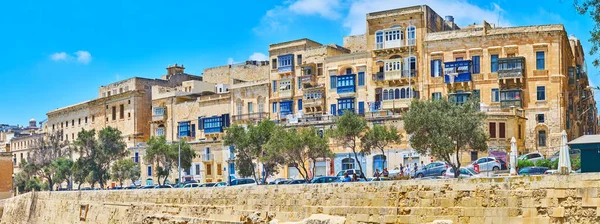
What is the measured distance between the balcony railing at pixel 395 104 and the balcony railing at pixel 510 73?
23.7ft

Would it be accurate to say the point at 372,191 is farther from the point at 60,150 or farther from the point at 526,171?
the point at 60,150

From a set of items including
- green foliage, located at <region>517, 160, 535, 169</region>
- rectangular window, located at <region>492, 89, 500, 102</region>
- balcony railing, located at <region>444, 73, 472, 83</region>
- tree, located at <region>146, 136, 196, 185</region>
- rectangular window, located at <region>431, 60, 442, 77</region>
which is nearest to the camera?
green foliage, located at <region>517, 160, 535, 169</region>

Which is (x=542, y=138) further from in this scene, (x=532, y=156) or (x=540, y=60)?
(x=540, y=60)

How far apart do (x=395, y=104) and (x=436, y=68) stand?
4147mm

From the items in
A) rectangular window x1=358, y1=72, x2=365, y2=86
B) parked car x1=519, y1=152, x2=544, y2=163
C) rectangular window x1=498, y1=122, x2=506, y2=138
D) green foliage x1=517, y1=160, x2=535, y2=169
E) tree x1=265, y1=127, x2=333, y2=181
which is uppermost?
rectangular window x1=358, y1=72, x2=365, y2=86

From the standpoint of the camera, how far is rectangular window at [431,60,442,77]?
55469mm

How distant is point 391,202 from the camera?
68.2 ft

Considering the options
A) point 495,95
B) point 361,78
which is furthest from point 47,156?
point 495,95

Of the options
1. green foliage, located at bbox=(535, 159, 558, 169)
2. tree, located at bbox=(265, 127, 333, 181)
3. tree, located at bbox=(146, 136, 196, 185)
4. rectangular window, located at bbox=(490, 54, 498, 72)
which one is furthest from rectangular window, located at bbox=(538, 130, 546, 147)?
tree, located at bbox=(146, 136, 196, 185)

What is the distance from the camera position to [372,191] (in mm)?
21484

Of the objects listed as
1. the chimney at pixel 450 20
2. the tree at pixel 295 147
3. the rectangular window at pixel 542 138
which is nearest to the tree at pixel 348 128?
the tree at pixel 295 147

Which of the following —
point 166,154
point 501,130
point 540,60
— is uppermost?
point 540,60

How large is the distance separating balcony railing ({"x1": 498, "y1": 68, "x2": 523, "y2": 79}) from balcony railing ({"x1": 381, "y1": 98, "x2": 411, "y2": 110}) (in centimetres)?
724

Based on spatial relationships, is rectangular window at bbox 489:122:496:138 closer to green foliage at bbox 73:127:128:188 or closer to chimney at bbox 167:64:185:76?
green foliage at bbox 73:127:128:188
